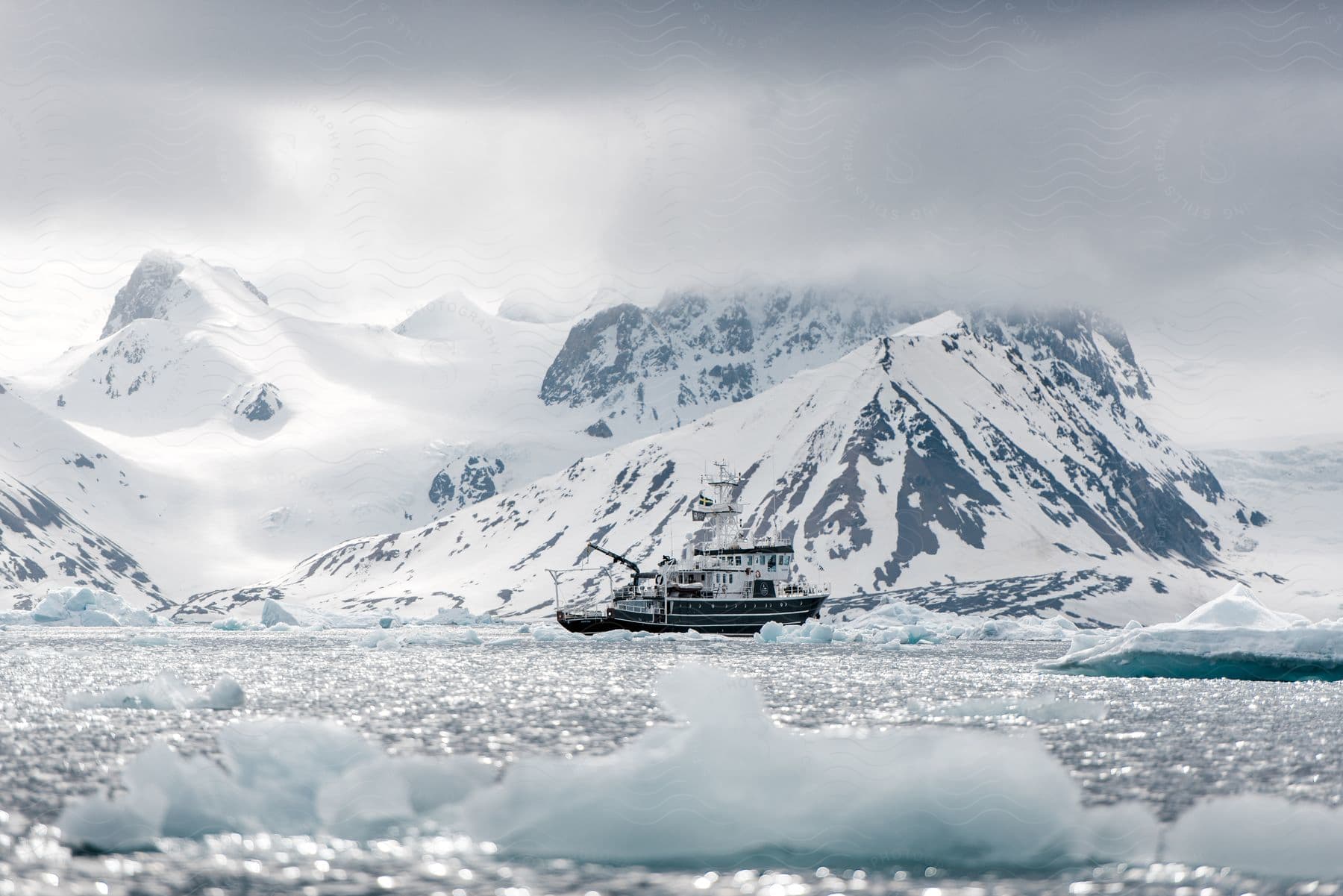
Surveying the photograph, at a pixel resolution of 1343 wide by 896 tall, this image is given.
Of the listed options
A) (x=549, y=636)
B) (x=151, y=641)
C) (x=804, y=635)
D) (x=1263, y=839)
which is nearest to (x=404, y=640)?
(x=549, y=636)

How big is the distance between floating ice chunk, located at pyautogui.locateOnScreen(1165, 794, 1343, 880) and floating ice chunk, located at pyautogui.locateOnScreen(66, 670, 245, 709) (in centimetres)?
4054

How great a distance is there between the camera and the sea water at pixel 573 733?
96.3 ft

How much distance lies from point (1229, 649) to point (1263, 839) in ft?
184

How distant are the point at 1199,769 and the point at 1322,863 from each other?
1472 centimetres

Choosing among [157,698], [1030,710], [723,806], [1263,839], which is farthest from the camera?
[157,698]

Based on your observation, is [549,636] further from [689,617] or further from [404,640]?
[689,617]

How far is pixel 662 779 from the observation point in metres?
34.1

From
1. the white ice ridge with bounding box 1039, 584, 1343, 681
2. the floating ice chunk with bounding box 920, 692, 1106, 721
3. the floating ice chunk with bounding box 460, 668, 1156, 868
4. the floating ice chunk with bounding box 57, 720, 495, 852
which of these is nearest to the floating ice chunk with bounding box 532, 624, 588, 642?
the white ice ridge with bounding box 1039, 584, 1343, 681

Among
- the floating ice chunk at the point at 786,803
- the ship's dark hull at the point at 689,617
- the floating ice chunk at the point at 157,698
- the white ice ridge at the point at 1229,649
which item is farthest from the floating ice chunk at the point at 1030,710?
the ship's dark hull at the point at 689,617

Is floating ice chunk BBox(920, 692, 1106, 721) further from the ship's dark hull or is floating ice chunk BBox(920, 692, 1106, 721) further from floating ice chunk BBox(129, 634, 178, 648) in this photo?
the ship's dark hull

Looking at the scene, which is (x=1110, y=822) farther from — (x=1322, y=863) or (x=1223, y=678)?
(x=1223, y=678)

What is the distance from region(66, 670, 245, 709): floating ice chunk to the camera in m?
61.8

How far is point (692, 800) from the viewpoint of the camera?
→ 33.6 m

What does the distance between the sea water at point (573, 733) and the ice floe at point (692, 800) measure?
85cm
